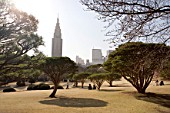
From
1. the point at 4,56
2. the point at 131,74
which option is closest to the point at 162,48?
the point at 4,56

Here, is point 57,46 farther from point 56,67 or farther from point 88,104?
point 88,104

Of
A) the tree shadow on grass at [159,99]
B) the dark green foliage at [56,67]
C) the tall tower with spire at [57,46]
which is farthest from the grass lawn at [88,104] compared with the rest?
the tall tower with spire at [57,46]

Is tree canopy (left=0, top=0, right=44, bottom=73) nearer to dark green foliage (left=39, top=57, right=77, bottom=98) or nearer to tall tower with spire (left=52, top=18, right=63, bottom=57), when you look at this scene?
dark green foliage (left=39, top=57, right=77, bottom=98)

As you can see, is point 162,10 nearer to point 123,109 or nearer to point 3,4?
point 3,4

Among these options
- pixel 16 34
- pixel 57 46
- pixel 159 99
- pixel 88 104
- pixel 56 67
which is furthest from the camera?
pixel 57 46

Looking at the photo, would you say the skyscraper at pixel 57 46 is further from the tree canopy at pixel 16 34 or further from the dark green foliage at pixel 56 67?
the tree canopy at pixel 16 34

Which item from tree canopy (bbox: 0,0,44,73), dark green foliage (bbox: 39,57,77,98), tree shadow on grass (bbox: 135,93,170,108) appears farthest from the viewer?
dark green foliage (bbox: 39,57,77,98)

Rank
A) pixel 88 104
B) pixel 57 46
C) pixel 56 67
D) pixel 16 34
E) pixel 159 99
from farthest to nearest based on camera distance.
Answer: pixel 57 46
pixel 56 67
pixel 159 99
pixel 88 104
pixel 16 34

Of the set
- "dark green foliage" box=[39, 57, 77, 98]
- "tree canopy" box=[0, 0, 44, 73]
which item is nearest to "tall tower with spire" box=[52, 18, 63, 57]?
"dark green foliage" box=[39, 57, 77, 98]

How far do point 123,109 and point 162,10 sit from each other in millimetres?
10404

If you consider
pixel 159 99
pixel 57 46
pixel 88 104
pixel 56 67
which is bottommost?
pixel 88 104

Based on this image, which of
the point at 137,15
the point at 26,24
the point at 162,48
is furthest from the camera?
the point at 26,24

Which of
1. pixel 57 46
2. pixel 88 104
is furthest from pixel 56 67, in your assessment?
pixel 57 46

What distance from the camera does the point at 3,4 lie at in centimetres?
1241
